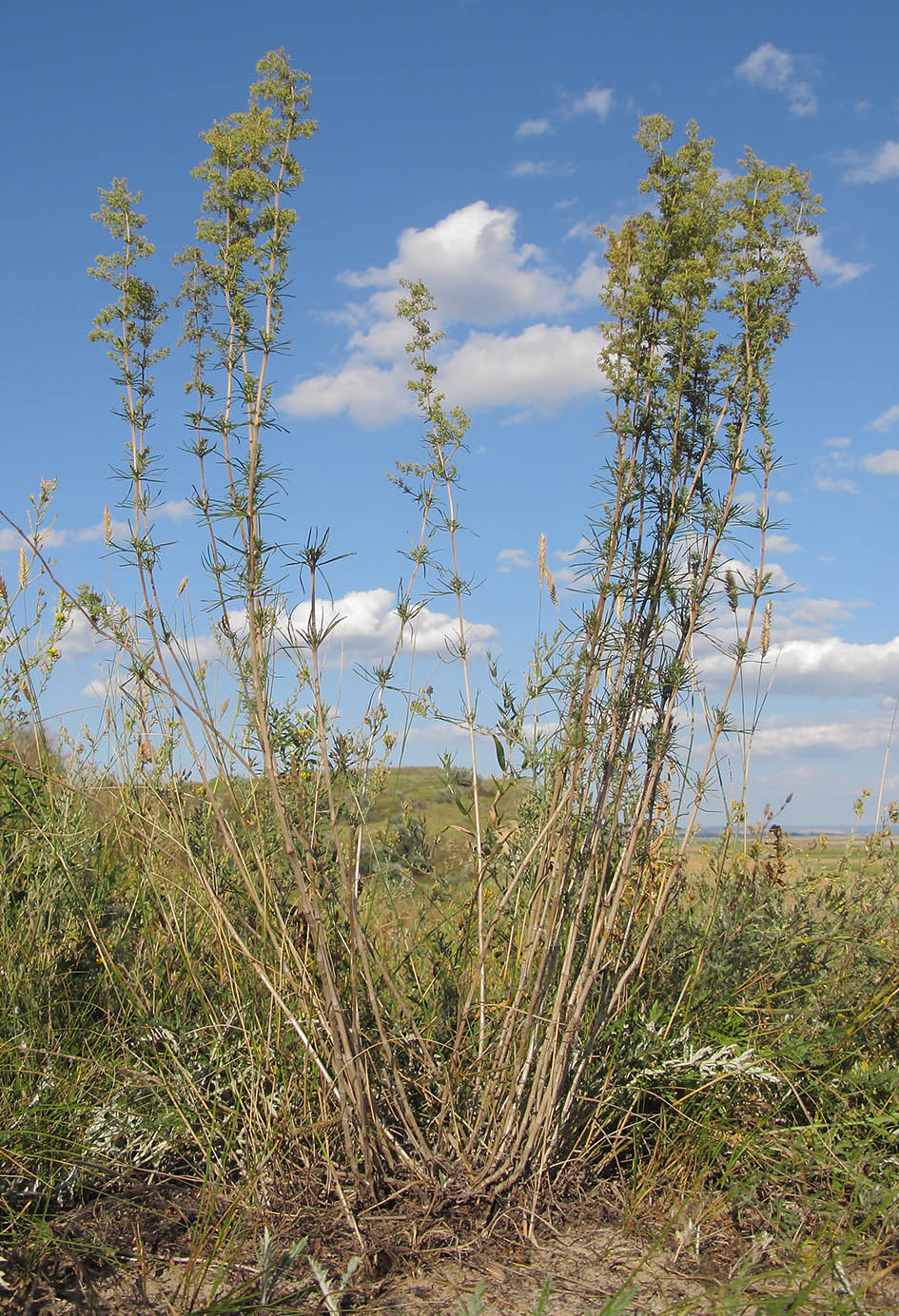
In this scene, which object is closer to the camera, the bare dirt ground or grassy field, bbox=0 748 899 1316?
the bare dirt ground

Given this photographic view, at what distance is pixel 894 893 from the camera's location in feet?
12.6

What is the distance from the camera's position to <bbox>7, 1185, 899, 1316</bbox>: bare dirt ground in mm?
2074

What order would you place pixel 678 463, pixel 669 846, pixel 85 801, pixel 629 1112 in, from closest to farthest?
pixel 629 1112 → pixel 678 463 → pixel 669 846 → pixel 85 801

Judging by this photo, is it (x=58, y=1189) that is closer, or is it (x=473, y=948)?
(x=58, y=1189)

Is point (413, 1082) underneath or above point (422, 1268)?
above

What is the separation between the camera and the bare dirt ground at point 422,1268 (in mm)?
2074

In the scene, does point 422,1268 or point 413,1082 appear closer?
point 422,1268

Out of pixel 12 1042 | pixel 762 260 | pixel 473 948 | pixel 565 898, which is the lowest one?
pixel 12 1042

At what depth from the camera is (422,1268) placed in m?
2.24

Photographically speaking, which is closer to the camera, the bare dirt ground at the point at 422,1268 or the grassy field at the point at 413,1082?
the bare dirt ground at the point at 422,1268

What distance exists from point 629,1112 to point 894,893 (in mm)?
1857

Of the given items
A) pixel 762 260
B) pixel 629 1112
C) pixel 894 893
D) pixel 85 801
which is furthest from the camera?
pixel 85 801

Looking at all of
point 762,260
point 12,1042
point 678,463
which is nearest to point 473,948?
point 12,1042

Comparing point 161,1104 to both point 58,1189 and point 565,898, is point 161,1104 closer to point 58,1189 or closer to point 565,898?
point 58,1189
